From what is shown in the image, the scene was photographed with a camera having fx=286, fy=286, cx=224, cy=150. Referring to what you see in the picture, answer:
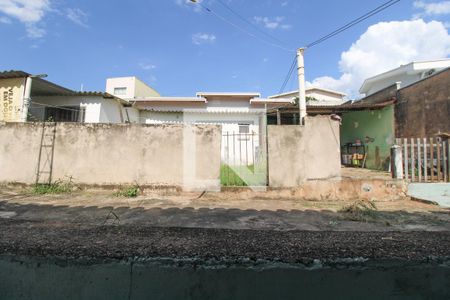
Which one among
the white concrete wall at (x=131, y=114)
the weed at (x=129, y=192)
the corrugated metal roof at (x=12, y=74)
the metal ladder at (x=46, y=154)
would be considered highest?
the corrugated metal roof at (x=12, y=74)

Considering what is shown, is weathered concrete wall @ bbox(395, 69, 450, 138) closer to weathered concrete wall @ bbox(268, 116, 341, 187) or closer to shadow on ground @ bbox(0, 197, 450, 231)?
weathered concrete wall @ bbox(268, 116, 341, 187)

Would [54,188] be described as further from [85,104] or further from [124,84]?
[124,84]

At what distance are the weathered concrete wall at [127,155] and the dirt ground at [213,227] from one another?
1.42 ft

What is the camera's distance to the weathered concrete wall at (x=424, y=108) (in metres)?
Result: 9.76

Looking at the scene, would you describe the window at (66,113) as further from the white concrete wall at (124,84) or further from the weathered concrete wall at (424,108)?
A: the weathered concrete wall at (424,108)

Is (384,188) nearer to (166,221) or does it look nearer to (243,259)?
(166,221)

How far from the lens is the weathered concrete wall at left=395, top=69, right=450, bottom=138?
32.0 ft

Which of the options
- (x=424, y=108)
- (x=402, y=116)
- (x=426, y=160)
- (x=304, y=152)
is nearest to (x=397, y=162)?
(x=426, y=160)

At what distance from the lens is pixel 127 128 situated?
762 centimetres

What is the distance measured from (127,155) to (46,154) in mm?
2236

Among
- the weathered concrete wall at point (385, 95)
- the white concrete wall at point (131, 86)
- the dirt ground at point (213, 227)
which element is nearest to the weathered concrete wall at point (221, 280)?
the dirt ground at point (213, 227)

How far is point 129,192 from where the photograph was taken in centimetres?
714

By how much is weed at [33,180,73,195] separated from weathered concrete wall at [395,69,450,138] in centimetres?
1194

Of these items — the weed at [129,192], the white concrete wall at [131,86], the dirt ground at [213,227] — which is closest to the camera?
the dirt ground at [213,227]
